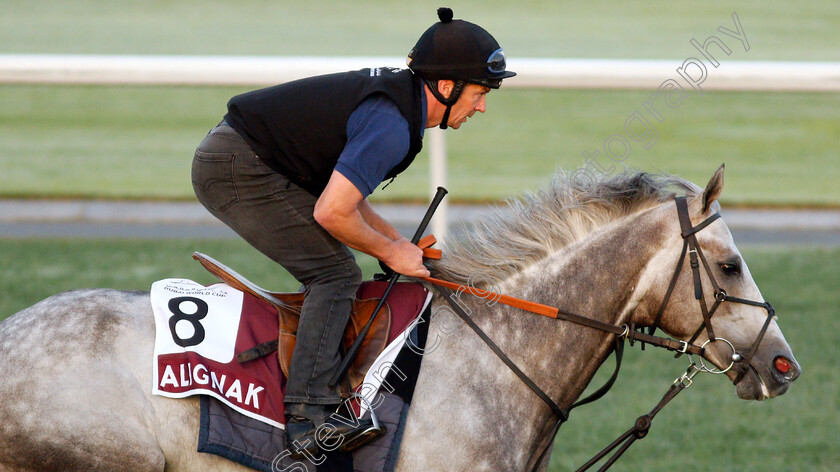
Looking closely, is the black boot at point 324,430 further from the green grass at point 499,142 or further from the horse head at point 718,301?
the green grass at point 499,142

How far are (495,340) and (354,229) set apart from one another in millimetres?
642

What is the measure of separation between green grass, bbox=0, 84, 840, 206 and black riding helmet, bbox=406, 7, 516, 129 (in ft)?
18.9

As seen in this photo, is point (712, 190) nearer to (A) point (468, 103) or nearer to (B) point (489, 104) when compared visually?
(A) point (468, 103)

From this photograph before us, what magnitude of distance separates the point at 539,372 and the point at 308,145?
42.2 inches

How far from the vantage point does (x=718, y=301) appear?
9.71 ft

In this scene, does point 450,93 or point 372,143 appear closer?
point 372,143

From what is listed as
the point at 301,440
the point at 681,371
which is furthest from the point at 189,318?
the point at 681,371

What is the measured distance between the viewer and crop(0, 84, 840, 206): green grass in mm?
10141

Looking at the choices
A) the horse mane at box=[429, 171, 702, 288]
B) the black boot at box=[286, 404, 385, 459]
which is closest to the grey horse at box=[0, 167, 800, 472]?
the horse mane at box=[429, 171, 702, 288]

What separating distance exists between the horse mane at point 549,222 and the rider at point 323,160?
22 cm

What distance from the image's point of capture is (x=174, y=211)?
29.4 feet

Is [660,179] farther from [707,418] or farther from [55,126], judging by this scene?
[55,126]

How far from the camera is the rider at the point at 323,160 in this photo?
283cm

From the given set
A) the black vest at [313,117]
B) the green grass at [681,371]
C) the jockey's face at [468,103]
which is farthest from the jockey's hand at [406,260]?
the green grass at [681,371]
